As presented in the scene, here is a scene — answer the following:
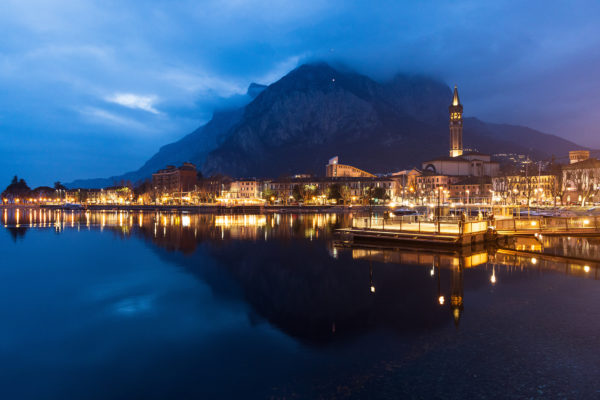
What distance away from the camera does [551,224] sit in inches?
1454

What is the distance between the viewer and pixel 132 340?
12391 mm

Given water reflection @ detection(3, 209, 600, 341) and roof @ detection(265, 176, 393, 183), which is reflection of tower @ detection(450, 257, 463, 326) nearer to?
water reflection @ detection(3, 209, 600, 341)

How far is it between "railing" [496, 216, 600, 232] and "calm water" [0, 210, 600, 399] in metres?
9.03

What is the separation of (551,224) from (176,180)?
153254 millimetres

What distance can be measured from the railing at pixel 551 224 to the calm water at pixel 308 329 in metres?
9.03

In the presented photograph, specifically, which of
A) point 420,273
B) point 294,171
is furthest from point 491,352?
point 294,171

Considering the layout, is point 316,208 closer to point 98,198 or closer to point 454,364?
point 454,364

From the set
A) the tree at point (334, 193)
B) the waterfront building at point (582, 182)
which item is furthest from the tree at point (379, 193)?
the waterfront building at point (582, 182)

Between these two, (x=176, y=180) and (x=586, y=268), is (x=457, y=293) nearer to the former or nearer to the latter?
(x=586, y=268)

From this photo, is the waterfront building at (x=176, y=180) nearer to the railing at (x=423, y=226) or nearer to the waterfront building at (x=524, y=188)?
the waterfront building at (x=524, y=188)

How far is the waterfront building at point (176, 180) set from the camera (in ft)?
543

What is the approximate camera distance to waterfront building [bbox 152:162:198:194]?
166 metres

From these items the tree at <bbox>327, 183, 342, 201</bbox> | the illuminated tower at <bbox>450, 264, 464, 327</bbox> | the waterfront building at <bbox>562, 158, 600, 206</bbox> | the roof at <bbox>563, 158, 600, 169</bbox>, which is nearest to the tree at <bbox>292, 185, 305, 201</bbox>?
the tree at <bbox>327, 183, 342, 201</bbox>

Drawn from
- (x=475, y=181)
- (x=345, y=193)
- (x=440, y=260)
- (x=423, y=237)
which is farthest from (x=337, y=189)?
(x=440, y=260)
